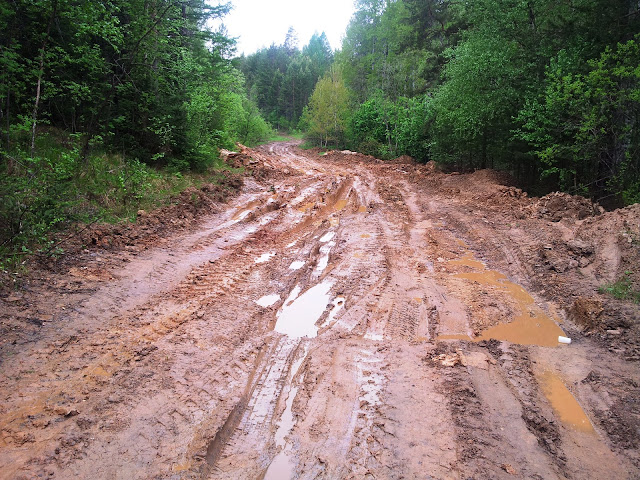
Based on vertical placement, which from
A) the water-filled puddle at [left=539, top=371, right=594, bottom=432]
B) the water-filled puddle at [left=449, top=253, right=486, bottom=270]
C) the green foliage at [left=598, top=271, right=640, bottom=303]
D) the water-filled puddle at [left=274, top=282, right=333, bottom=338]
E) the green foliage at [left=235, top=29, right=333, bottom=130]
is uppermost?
the green foliage at [left=235, top=29, right=333, bottom=130]

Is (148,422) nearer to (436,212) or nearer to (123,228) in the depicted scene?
(123,228)

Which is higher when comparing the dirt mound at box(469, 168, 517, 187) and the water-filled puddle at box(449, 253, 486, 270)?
the dirt mound at box(469, 168, 517, 187)

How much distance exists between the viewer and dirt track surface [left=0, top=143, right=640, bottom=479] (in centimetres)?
336

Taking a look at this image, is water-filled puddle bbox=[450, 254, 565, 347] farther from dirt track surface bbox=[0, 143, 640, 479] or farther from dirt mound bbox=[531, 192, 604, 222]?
dirt mound bbox=[531, 192, 604, 222]

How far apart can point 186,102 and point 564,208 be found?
1224cm

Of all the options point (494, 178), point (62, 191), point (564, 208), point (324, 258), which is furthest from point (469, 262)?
point (494, 178)

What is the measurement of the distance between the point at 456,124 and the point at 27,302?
54.5ft

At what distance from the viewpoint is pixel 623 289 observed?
6047 mm

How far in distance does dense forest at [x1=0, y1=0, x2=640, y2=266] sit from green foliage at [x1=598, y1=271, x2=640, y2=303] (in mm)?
5359

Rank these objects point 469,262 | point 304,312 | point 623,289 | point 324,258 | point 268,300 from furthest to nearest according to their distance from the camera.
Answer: point 324,258, point 469,262, point 268,300, point 304,312, point 623,289

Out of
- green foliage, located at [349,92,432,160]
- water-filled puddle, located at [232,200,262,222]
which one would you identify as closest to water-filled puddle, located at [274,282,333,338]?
water-filled puddle, located at [232,200,262,222]

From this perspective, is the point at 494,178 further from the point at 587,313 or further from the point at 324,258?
the point at 587,313

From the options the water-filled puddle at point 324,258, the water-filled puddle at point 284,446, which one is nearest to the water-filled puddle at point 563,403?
the water-filled puddle at point 284,446

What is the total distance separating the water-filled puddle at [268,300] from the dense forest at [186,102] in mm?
3694
